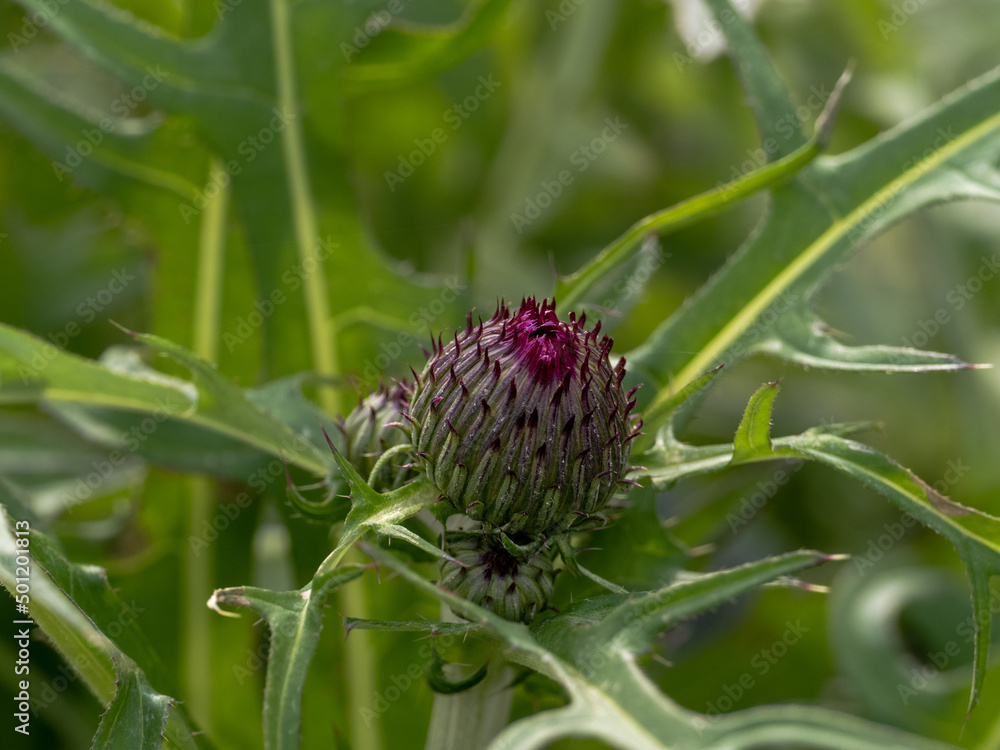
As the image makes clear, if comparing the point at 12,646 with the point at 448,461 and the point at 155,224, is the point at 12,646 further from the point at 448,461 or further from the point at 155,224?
the point at 448,461

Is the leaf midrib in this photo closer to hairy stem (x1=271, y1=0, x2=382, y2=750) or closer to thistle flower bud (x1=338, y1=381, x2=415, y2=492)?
thistle flower bud (x1=338, y1=381, x2=415, y2=492)

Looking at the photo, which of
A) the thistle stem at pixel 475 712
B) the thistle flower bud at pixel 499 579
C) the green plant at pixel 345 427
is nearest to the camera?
the green plant at pixel 345 427

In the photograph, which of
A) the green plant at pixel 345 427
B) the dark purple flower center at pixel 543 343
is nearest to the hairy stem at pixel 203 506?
the green plant at pixel 345 427

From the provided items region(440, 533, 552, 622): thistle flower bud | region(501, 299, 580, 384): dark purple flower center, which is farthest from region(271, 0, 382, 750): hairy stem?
region(501, 299, 580, 384): dark purple flower center

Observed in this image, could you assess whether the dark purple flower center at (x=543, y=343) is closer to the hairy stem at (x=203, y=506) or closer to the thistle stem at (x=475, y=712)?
the thistle stem at (x=475, y=712)

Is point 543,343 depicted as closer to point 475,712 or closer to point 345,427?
point 345,427

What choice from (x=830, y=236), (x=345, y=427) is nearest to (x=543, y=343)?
(x=345, y=427)

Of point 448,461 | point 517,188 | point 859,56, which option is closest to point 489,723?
point 448,461
